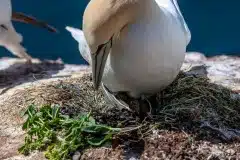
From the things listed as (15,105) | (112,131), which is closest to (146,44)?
(112,131)

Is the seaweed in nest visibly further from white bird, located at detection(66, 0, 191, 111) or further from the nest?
white bird, located at detection(66, 0, 191, 111)

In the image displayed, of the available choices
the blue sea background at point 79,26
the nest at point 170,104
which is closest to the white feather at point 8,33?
the blue sea background at point 79,26

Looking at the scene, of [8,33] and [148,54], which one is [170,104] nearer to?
[148,54]

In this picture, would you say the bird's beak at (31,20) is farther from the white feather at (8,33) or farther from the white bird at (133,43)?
the white bird at (133,43)

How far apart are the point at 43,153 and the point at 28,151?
0.08m

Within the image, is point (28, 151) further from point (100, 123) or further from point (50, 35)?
point (50, 35)

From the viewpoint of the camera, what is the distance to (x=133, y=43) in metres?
2.65

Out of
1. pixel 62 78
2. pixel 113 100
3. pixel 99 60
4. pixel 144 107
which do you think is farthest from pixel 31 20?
pixel 99 60

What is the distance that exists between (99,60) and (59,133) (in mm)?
403

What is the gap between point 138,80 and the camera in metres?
2.76

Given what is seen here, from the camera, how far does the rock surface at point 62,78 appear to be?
2.66 m

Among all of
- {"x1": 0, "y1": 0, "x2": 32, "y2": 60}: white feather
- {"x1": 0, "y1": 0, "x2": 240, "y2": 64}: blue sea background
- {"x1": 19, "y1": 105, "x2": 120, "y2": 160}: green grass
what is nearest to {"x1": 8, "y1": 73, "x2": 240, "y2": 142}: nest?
{"x1": 19, "y1": 105, "x2": 120, "y2": 160}: green grass

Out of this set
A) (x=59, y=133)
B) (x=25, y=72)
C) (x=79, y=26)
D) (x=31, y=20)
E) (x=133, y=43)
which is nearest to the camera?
(x=133, y=43)

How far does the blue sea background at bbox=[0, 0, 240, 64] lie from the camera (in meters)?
6.48
